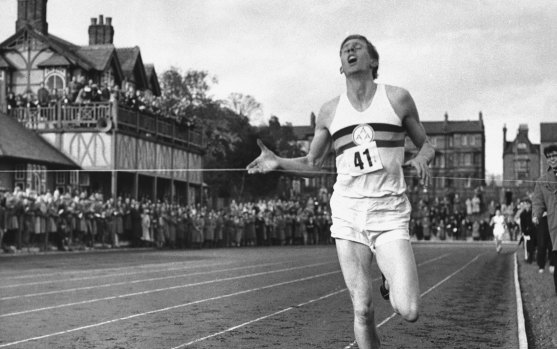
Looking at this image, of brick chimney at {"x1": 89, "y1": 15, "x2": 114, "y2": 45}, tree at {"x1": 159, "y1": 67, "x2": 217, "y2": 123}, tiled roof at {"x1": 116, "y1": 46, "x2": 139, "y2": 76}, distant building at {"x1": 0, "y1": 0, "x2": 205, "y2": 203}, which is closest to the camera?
distant building at {"x1": 0, "y1": 0, "x2": 205, "y2": 203}

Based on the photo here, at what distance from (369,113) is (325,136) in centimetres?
47

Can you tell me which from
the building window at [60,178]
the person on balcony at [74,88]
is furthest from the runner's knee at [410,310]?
the person on balcony at [74,88]

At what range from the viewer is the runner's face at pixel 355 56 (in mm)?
6277

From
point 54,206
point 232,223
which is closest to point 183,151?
point 232,223

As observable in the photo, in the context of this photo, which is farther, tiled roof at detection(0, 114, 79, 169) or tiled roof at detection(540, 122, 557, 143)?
tiled roof at detection(540, 122, 557, 143)

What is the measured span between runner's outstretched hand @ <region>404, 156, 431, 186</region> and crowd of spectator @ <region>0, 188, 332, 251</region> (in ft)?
75.4

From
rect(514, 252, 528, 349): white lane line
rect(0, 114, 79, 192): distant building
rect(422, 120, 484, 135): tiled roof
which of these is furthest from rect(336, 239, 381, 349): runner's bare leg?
rect(422, 120, 484, 135): tiled roof

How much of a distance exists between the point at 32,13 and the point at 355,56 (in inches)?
1983

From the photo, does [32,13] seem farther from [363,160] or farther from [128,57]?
[363,160]

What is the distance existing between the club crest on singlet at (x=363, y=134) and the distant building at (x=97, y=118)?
37074 millimetres

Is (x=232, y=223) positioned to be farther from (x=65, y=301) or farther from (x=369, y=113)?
(x=369, y=113)

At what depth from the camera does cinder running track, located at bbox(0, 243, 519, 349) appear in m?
9.41

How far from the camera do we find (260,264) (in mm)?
25422

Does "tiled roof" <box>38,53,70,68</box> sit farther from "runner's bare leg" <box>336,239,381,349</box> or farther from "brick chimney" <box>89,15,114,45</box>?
"runner's bare leg" <box>336,239,381,349</box>
